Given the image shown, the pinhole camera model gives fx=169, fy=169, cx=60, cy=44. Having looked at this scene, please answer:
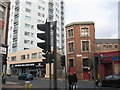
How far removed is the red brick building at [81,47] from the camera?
3312 centimetres

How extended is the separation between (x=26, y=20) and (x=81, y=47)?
97.9 ft

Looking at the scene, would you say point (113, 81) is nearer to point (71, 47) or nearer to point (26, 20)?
point (71, 47)

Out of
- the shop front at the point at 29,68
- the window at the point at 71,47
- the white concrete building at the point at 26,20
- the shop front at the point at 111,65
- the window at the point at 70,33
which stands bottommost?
the shop front at the point at 29,68

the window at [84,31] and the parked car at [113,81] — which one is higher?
the window at [84,31]

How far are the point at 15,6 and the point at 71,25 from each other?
31723 millimetres

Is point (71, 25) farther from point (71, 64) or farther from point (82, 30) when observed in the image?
point (71, 64)

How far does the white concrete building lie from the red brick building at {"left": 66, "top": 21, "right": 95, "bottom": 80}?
79.3 ft

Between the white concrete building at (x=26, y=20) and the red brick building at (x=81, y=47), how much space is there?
2416cm

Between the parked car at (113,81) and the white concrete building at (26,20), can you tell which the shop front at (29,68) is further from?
the parked car at (113,81)

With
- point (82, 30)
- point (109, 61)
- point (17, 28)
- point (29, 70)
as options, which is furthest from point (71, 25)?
point (17, 28)

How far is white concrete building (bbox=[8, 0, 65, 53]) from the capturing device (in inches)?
2202

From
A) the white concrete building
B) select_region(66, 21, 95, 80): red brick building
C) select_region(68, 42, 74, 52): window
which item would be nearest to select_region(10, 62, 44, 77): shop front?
the white concrete building

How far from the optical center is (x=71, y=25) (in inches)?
1416

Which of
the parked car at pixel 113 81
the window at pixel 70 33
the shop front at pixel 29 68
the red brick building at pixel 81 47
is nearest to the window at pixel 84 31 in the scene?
the red brick building at pixel 81 47
